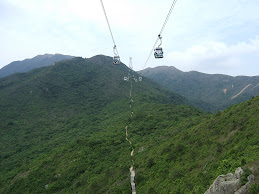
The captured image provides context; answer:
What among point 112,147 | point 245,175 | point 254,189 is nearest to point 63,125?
point 112,147

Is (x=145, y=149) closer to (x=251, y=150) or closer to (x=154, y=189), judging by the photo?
(x=154, y=189)

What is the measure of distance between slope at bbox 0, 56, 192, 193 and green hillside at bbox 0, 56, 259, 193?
23 cm

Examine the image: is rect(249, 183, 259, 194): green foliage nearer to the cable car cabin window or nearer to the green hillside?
the green hillside

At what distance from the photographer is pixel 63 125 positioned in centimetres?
6612

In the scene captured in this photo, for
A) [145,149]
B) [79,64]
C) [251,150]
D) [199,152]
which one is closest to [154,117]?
[145,149]

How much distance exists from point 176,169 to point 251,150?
7771 millimetres

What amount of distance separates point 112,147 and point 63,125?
36.2 meters

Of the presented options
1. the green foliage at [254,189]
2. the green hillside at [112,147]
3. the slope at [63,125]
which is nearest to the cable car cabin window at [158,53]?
the green hillside at [112,147]

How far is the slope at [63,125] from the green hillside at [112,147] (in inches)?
9.0

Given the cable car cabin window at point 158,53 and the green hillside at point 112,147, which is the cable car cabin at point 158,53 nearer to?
the cable car cabin window at point 158,53

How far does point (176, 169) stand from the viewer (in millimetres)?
19344

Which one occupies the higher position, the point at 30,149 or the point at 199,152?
the point at 199,152

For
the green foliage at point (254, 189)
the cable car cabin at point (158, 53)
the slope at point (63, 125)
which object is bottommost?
the slope at point (63, 125)

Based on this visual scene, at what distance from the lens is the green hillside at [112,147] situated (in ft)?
57.9
